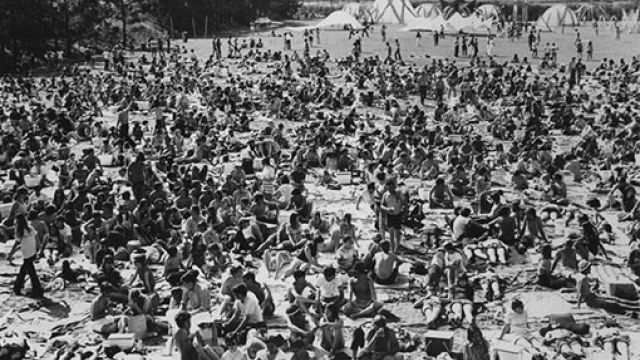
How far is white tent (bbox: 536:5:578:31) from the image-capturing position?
60.8 m

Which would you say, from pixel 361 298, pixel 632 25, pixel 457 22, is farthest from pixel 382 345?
pixel 632 25

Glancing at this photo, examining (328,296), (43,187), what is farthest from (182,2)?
(328,296)

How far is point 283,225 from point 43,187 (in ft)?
23.3

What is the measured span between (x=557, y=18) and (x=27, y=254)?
5703 cm

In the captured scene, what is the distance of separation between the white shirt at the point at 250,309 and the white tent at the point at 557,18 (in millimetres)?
55381

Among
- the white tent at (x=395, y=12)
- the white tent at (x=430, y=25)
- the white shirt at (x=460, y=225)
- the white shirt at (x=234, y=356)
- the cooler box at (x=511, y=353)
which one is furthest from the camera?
the white tent at (x=395, y=12)

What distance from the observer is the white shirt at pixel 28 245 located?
10891mm

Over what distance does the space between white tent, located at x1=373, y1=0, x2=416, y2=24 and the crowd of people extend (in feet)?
126

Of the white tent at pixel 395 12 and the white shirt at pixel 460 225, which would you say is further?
the white tent at pixel 395 12

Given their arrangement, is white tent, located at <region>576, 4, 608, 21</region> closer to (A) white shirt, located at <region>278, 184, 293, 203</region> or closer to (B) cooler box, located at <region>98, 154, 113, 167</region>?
(B) cooler box, located at <region>98, 154, 113, 167</region>

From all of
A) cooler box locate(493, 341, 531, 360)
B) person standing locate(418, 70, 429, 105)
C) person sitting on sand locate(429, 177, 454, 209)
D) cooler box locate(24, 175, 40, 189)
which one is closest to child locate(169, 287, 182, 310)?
cooler box locate(493, 341, 531, 360)

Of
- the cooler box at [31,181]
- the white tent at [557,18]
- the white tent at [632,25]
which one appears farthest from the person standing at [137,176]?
the white tent at [557,18]

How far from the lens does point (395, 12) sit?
66500mm

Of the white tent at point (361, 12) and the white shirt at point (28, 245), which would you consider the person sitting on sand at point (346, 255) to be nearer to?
the white shirt at point (28, 245)
